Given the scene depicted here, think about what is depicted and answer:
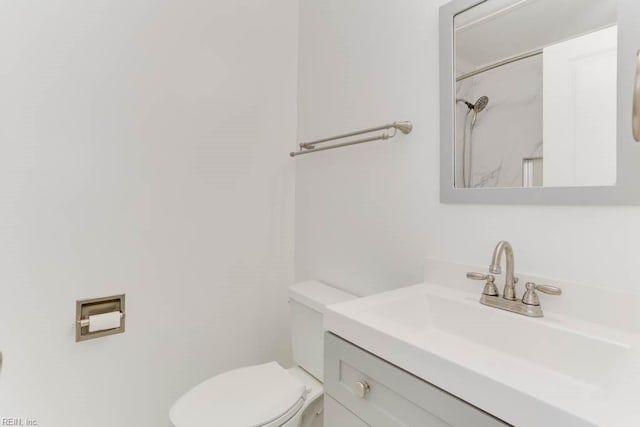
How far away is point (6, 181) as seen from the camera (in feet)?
3.82

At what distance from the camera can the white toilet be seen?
1.06 metres

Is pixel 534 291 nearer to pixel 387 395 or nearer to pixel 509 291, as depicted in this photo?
pixel 509 291

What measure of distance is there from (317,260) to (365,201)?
1.50ft

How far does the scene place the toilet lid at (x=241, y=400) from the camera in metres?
1.04

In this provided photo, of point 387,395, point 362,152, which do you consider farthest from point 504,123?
point 387,395

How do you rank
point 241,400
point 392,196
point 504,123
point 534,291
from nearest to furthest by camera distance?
point 534,291 → point 504,123 → point 241,400 → point 392,196

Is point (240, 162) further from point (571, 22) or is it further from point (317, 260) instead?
point (571, 22)

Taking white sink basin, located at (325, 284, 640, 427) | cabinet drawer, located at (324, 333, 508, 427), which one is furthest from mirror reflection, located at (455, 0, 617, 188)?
cabinet drawer, located at (324, 333, 508, 427)

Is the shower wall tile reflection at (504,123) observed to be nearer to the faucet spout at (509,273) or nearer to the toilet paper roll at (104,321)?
the faucet spout at (509,273)

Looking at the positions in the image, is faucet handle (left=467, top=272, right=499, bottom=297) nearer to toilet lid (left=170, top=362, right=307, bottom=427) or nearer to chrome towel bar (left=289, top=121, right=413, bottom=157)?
chrome towel bar (left=289, top=121, right=413, bottom=157)

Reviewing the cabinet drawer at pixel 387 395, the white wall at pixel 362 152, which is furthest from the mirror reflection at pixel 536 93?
the cabinet drawer at pixel 387 395

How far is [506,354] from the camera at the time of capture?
0.81 m

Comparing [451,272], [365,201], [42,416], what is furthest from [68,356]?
[451,272]

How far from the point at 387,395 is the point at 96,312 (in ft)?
3.93
